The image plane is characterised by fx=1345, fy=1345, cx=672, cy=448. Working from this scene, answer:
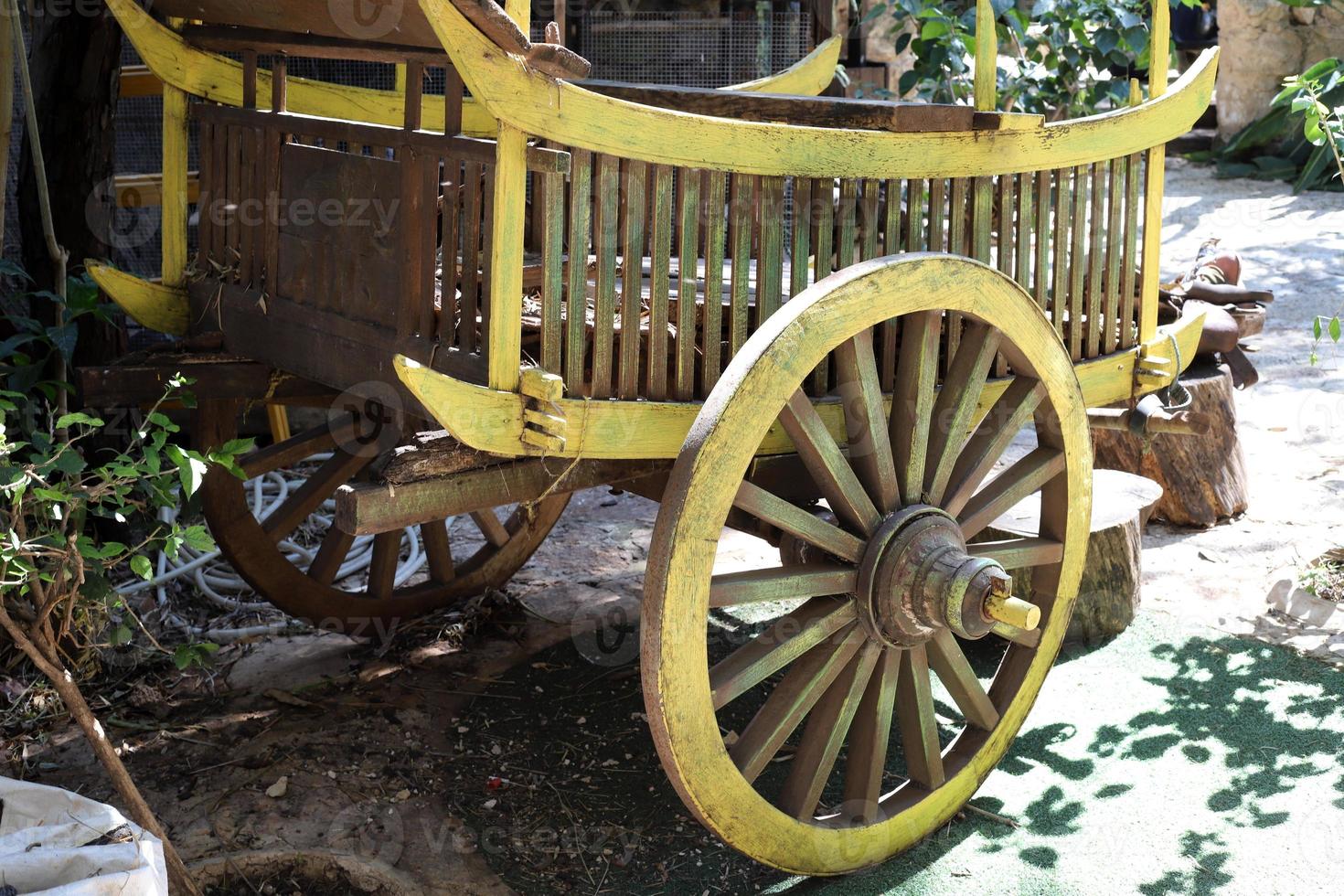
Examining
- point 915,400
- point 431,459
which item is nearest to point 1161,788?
point 915,400

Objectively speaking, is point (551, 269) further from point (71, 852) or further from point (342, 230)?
point (71, 852)

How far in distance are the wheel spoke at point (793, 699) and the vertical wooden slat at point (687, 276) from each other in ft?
1.81

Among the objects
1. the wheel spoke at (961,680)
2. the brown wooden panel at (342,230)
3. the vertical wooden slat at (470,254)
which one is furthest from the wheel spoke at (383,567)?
the wheel spoke at (961,680)

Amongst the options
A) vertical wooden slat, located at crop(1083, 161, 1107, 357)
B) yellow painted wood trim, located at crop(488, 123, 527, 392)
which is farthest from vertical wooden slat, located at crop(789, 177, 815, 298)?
vertical wooden slat, located at crop(1083, 161, 1107, 357)

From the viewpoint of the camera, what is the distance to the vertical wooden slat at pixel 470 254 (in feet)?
7.92

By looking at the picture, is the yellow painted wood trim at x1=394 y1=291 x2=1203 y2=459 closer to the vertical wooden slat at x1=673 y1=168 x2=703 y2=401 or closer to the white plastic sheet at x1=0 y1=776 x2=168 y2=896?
the vertical wooden slat at x1=673 y1=168 x2=703 y2=401

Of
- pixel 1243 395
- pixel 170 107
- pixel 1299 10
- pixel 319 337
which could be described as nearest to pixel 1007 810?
pixel 319 337

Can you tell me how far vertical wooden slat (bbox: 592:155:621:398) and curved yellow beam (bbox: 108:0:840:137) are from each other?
52cm

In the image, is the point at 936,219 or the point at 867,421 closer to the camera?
the point at 867,421

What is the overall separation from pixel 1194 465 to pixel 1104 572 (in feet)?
3.57

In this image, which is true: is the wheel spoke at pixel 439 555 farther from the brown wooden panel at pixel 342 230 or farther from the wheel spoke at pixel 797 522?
the wheel spoke at pixel 797 522

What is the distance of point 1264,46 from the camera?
32.3ft

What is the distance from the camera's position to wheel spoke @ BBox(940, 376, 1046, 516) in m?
2.73

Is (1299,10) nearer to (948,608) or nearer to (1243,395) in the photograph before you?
(1243,395)
